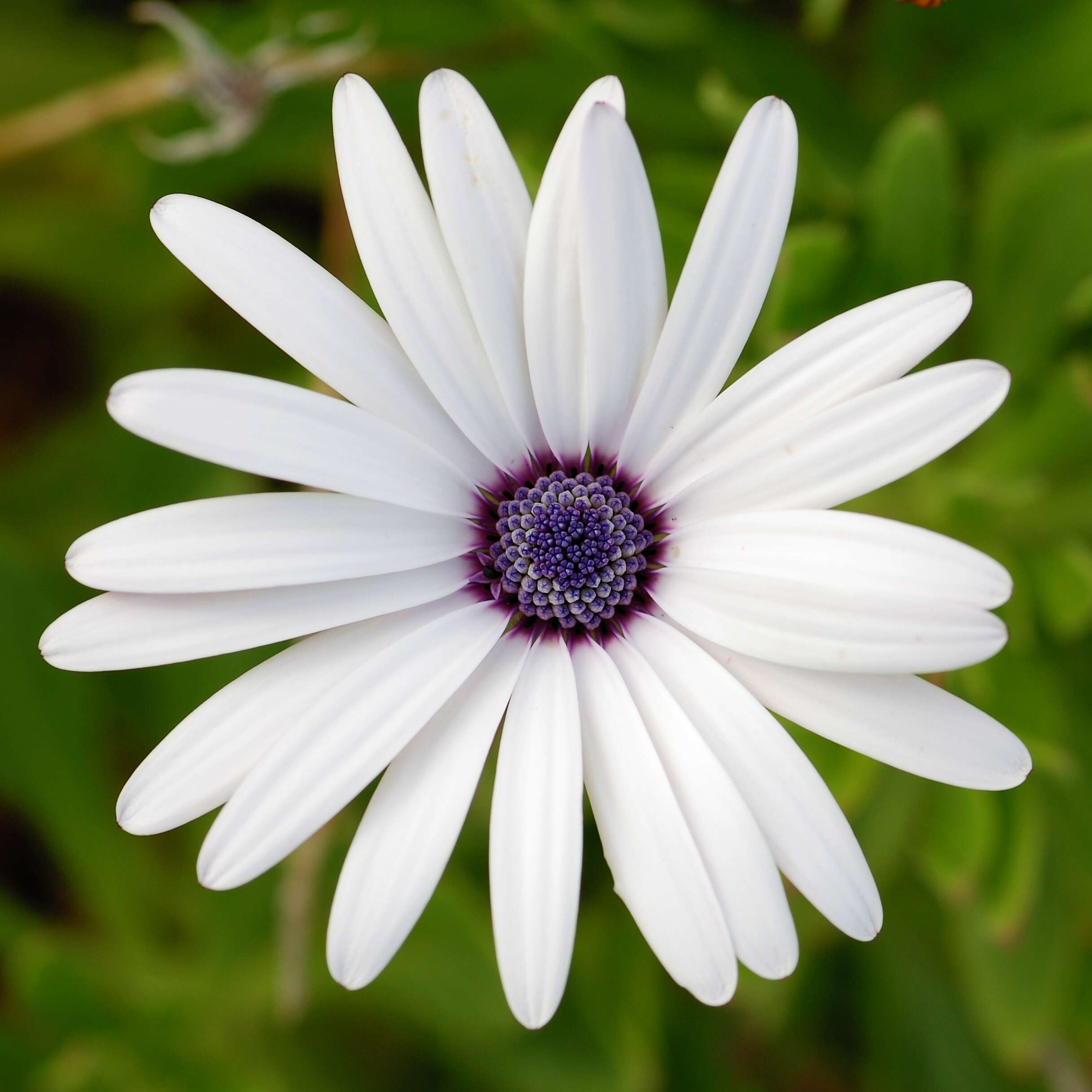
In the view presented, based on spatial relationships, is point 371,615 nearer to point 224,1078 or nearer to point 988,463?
point 988,463

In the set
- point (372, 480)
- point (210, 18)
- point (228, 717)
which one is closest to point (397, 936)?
point (228, 717)

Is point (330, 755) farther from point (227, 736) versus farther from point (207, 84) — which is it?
point (207, 84)

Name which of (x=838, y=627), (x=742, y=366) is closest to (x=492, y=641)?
(x=838, y=627)

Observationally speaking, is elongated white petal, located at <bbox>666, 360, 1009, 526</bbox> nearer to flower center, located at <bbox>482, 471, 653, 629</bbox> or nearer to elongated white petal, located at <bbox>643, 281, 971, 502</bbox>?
elongated white petal, located at <bbox>643, 281, 971, 502</bbox>

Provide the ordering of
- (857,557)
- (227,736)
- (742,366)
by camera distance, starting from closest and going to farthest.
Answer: (857,557)
(227,736)
(742,366)

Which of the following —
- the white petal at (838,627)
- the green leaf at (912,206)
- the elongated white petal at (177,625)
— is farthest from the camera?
the green leaf at (912,206)

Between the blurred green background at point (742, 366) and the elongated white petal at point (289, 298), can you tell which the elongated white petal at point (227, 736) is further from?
the blurred green background at point (742, 366)

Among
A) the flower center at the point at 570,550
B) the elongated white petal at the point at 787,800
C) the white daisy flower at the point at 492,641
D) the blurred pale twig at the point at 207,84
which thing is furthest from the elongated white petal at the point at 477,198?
the blurred pale twig at the point at 207,84

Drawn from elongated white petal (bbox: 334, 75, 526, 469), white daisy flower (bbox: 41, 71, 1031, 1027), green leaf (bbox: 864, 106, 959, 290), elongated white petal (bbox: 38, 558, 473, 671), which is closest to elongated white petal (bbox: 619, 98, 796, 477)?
white daisy flower (bbox: 41, 71, 1031, 1027)
